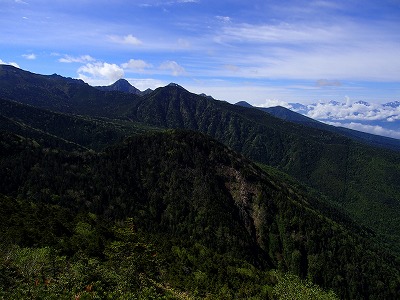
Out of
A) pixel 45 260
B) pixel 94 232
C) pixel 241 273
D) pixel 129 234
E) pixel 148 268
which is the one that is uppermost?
pixel 129 234

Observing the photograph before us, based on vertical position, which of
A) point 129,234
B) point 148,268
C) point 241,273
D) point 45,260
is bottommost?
point 241,273

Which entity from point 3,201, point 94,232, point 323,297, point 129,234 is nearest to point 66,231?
point 94,232

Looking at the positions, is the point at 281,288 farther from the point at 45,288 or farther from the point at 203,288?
the point at 45,288

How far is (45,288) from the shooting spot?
247 ft

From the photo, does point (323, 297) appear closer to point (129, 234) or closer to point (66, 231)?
point (129, 234)

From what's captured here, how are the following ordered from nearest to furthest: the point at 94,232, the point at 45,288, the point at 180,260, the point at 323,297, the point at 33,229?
the point at 45,288, the point at 323,297, the point at 33,229, the point at 94,232, the point at 180,260

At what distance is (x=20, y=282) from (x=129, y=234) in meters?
28.8

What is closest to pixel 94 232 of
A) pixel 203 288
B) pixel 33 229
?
pixel 33 229

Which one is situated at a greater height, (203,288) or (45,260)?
(45,260)

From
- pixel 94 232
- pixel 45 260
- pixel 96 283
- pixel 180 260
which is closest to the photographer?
pixel 96 283

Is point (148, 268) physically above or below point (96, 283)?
below

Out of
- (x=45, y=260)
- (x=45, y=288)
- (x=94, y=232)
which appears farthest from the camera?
(x=94, y=232)

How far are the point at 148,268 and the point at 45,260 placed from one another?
32.4 m

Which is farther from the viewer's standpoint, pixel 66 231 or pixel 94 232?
pixel 94 232
